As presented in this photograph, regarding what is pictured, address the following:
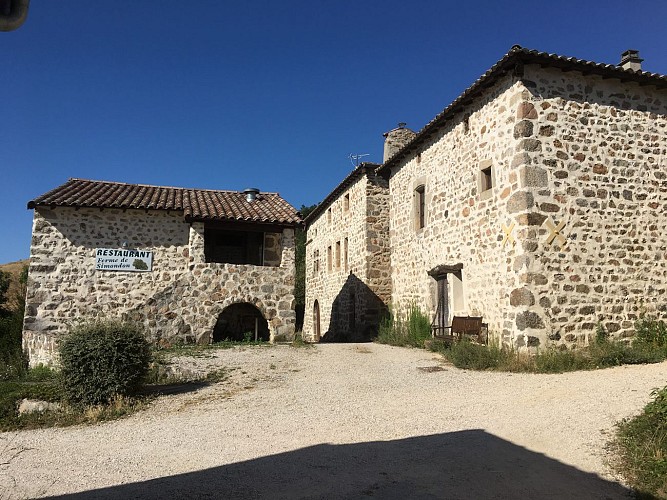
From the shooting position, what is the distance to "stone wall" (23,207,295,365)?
11.8 m

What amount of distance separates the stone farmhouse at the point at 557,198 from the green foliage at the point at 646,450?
168 inches

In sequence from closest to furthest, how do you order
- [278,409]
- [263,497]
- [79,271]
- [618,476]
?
[263,497] < [618,476] < [278,409] < [79,271]

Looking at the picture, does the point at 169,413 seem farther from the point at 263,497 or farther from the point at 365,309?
the point at 365,309

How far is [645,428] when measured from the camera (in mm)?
4234

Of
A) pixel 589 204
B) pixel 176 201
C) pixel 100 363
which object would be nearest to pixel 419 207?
pixel 589 204

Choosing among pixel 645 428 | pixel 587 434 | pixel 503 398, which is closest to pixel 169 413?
pixel 503 398

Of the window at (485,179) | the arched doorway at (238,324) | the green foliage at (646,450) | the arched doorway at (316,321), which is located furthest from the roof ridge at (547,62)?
the arched doorway at (316,321)

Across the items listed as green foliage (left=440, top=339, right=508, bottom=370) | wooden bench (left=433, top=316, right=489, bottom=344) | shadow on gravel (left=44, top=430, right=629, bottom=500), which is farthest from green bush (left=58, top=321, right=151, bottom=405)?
wooden bench (left=433, top=316, right=489, bottom=344)

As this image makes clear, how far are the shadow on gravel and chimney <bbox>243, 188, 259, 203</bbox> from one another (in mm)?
11335

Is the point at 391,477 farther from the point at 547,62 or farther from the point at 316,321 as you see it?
the point at 316,321

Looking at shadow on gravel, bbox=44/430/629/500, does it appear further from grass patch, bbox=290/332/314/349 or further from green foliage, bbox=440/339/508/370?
grass patch, bbox=290/332/314/349

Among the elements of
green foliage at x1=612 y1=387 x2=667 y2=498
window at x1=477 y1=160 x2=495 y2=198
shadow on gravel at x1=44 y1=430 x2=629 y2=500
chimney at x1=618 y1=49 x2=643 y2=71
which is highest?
chimney at x1=618 y1=49 x2=643 y2=71

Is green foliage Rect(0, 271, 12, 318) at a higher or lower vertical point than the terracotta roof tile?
lower

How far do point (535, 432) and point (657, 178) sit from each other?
7.65 meters
